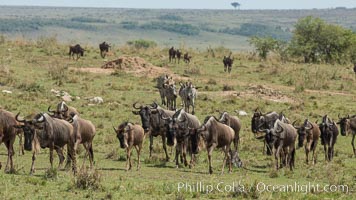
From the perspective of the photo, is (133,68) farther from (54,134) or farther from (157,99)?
(54,134)

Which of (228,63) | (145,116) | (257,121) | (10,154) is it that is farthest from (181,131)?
(228,63)

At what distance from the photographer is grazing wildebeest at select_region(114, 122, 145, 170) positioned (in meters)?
16.6

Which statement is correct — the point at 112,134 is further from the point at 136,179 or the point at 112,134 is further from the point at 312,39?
the point at 312,39

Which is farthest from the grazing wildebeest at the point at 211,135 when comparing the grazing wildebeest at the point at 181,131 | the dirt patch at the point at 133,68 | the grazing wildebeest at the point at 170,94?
the dirt patch at the point at 133,68

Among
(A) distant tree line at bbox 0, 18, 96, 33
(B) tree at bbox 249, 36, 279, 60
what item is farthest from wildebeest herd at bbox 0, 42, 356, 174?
(A) distant tree line at bbox 0, 18, 96, 33

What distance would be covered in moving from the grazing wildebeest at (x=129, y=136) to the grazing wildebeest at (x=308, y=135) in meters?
4.71

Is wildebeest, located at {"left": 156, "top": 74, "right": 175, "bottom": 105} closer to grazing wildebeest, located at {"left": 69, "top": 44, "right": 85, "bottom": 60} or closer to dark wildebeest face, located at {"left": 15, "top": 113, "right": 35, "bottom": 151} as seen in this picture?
dark wildebeest face, located at {"left": 15, "top": 113, "right": 35, "bottom": 151}

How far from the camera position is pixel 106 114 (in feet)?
85.9

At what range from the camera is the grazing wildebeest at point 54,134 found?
48.9 feet

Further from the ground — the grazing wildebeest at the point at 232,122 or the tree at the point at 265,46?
the grazing wildebeest at the point at 232,122

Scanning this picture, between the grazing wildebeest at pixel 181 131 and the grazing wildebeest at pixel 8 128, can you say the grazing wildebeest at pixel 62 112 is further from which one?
the grazing wildebeest at pixel 181 131

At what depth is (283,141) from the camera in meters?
17.5

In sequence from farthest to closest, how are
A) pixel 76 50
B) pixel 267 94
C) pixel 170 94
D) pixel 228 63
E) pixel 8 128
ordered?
pixel 76 50 → pixel 228 63 → pixel 267 94 → pixel 170 94 → pixel 8 128

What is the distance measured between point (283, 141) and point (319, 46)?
133 feet
